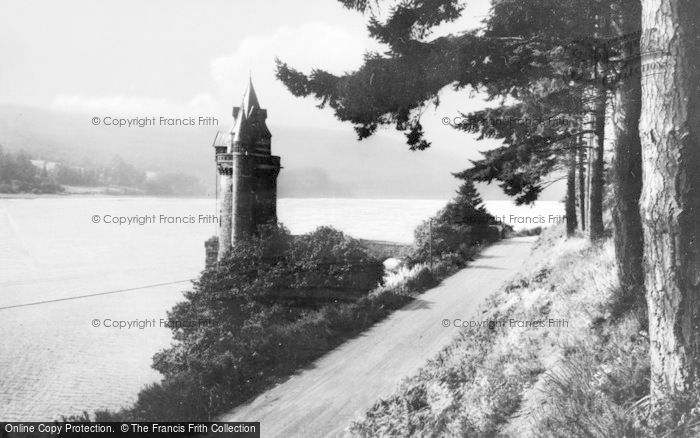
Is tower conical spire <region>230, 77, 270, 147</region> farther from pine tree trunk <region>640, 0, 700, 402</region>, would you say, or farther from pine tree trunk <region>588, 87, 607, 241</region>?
pine tree trunk <region>640, 0, 700, 402</region>

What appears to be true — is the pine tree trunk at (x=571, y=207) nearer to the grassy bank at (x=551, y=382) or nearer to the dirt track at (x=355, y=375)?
the dirt track at (x=355, y=375)

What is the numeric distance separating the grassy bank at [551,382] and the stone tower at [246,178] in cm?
2748

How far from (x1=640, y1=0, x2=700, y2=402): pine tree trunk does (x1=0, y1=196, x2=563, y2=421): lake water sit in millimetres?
15757

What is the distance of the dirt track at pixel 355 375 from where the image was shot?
9.87m

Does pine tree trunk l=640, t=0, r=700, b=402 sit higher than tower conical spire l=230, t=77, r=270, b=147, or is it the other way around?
tower conical spire l=230, t=77, r=270, b=147

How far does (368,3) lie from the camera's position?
7.57 metres

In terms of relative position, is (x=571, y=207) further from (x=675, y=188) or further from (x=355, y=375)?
(x=675, y=188)

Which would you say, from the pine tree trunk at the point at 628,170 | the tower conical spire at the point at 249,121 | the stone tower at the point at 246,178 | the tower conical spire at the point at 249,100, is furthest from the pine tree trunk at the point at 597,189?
the tower conical spire at the point at 249,100

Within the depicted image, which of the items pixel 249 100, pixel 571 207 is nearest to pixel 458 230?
pixel 571 207

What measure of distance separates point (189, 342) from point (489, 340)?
1887 centimetres

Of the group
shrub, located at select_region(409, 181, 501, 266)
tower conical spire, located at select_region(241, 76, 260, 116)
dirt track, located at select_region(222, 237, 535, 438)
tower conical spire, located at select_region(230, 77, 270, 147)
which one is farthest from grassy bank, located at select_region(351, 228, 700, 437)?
tower conical spire, located at select_region(241, 76, 260, 116)

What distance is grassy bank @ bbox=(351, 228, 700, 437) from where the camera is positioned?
4.30 meters

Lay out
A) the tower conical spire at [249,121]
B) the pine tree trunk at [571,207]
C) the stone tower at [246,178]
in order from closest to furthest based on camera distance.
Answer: the pine tree trunk at [571,207], the stone tower at [246,178], the tower conical spire at [249,121]

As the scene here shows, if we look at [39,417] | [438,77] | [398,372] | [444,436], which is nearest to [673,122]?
[438,77]
